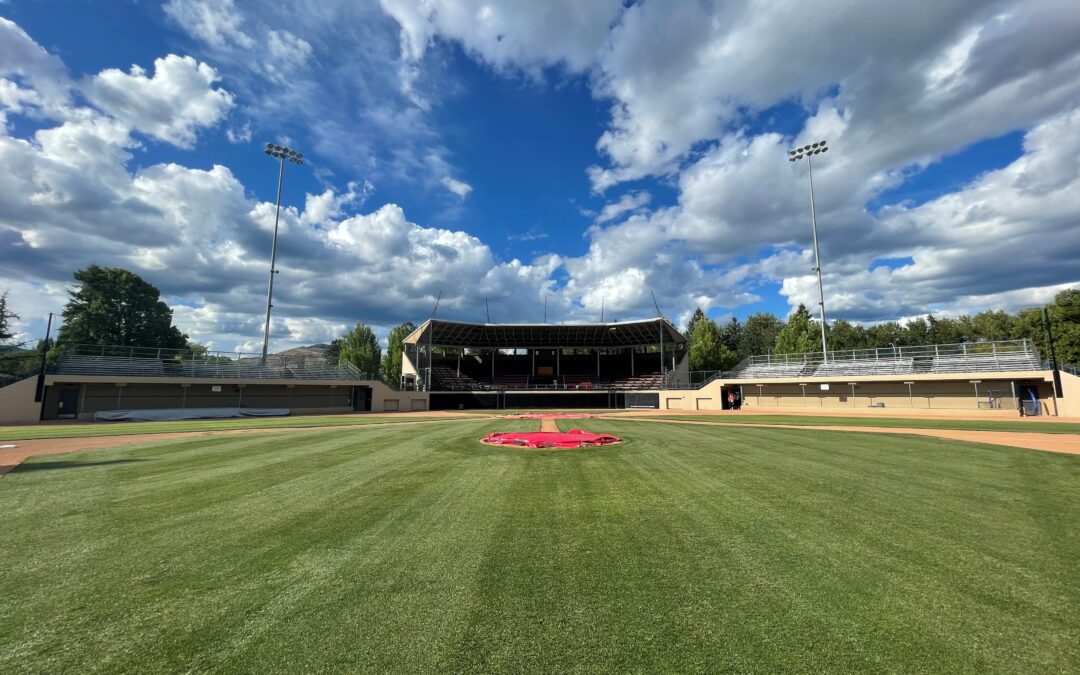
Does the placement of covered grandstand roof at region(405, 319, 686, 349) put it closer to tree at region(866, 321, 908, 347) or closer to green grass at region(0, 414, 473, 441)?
green grass at region(0, 414, 473, 441)

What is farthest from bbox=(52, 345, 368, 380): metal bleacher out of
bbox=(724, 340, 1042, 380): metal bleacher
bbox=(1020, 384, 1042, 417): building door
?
bbox=(1020, 384, 1042, 417): building door

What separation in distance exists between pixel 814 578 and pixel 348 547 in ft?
16.6

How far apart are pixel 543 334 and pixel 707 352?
2234 cm

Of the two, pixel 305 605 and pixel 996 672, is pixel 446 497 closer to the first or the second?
pixel 305 605

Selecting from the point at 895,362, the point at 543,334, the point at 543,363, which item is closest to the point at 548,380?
the point at 543,363

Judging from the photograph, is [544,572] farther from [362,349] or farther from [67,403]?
[362,349]

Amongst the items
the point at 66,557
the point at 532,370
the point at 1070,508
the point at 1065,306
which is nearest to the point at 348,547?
the point at 66,557

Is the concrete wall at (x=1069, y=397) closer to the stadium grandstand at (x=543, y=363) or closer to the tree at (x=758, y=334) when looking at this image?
the stadium grandstand at (x=543, y=363)

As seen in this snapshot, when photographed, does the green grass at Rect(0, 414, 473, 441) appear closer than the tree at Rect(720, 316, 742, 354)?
Yes

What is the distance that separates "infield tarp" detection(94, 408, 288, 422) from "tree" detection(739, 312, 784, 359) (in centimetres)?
7897

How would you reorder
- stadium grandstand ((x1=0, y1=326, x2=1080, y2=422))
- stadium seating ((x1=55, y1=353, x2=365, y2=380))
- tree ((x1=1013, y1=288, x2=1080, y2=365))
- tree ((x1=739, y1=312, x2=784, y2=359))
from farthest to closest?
tree ((x1=739, y1=312, x2=784, y2=359)) → tree ((x1=1013, y1=288, x2=1080, y2=365)) → stadium seating ((x1=55, y1=353, x2=365, y2=380)) → stadium grandstand ((x1=0, y1=326, x2=1080, y2=422))

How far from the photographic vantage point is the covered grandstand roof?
49219 millimetres

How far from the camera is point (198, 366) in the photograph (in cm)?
3731

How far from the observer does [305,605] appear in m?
3.90
